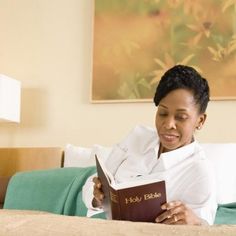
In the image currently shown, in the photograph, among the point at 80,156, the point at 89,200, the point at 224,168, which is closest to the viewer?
the point at 89,200

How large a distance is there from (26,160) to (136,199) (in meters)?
1.53

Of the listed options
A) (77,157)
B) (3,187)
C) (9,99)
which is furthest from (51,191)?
(9,99)

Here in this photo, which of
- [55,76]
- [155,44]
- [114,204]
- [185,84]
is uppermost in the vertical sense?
[155,44]

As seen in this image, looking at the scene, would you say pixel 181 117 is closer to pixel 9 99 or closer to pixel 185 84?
pixel 185 84

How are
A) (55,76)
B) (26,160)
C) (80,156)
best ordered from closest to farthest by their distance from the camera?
(80,156), (26,160), (55,76)

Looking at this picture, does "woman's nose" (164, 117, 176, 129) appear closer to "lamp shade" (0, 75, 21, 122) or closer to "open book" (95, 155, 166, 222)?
"open book" (95, 155, 166, 222)

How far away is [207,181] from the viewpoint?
1.42 metres

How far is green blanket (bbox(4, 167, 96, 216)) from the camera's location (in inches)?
78.7

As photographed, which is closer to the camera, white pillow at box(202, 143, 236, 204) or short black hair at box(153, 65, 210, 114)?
short black hair at box(153, 65, 210, 114)

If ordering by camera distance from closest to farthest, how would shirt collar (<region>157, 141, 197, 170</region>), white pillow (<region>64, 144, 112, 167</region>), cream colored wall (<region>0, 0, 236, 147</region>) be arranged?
shirt collar (<region>157, 141, 197, 170</region>)
white pillow (<region>64, 144, 112, 167</region>)
cream colored wall (<region>0, 0, 236, 147</region>)

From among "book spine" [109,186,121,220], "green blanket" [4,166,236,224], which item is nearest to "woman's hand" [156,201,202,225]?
"book spine" [109,186,121,220]

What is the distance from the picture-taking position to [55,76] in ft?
9.25

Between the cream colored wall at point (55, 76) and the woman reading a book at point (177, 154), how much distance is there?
3.25ft

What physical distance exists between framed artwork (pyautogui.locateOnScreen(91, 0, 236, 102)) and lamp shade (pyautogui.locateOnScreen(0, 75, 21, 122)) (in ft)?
1.47
